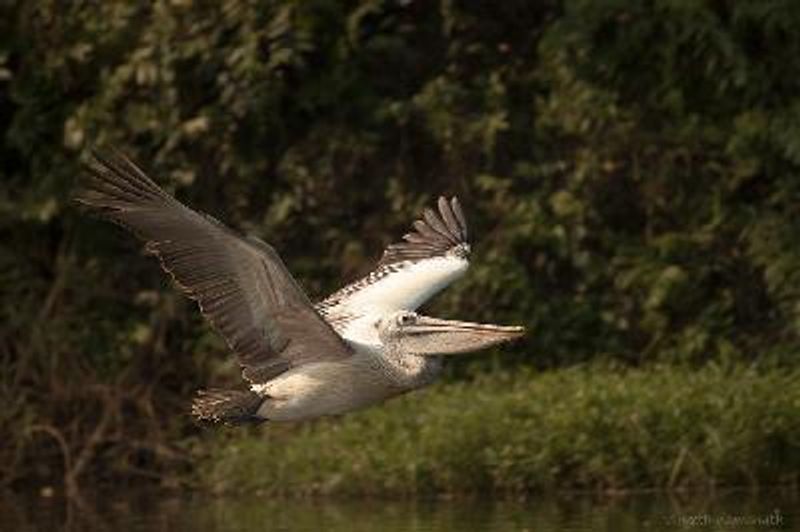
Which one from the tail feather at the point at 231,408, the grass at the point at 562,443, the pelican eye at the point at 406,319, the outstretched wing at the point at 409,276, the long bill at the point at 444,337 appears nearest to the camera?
the tail feather at the point at 231,408

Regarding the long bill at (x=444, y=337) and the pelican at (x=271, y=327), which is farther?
the long bill at (x=444, y=337)

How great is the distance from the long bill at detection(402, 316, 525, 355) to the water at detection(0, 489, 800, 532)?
3.45ft

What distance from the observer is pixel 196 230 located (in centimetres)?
772

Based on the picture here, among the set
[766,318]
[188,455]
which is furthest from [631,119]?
[188,455]

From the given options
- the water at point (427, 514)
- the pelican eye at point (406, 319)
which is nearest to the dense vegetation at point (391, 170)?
the water at point (427, 514)

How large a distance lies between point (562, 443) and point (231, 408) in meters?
2.77

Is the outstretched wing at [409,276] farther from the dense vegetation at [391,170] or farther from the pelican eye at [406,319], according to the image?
the dense vegetation at [391,170]

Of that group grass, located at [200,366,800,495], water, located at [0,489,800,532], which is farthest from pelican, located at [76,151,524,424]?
grass, located at [200,366,800,495]

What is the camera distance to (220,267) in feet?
25.6

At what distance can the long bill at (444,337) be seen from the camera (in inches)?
325

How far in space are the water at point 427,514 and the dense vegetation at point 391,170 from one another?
1402 millimetres

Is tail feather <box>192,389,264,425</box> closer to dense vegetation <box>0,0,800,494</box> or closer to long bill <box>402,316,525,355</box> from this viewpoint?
long bill <box>402,316,525,355</box>

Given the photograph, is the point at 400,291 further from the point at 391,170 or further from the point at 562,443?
the point at 391,170

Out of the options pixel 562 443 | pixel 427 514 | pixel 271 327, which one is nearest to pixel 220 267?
pixel 271 327
